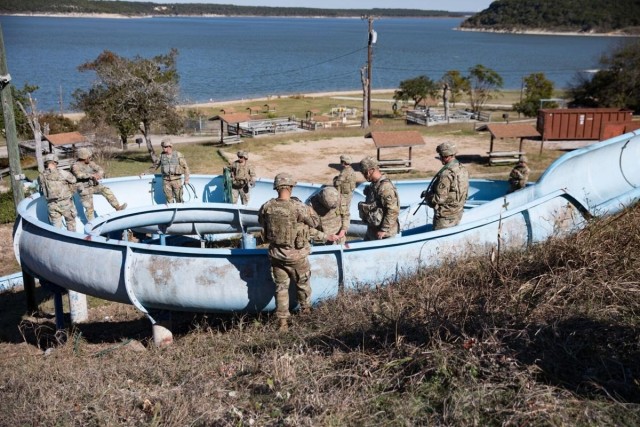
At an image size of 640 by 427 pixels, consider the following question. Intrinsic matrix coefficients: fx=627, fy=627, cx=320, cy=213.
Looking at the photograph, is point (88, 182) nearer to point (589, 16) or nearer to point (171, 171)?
point (171, 171)

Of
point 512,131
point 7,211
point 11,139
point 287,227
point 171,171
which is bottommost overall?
point 7,211

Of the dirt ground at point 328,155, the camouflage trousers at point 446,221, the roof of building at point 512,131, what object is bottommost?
the dirt ground at point 328,155

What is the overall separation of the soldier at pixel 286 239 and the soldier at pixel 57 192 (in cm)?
466

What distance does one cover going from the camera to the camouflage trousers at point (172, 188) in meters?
11.3

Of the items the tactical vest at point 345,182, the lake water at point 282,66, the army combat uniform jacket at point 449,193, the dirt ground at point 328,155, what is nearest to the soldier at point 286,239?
the army combat uniform jacket at point 449,193

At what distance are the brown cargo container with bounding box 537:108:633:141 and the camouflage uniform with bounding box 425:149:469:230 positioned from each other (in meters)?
15.1

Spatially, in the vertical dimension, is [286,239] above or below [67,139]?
above

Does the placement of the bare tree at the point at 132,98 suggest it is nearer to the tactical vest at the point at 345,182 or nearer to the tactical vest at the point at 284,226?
the tactical vest at the point at 345,182

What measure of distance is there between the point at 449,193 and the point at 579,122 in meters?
16.2

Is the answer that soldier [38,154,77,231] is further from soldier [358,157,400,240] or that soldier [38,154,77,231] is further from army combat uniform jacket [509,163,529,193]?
army combat uniform jacket [509,163,529,193]

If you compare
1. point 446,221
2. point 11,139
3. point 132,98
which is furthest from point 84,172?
point 132,98

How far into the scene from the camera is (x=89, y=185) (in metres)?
10.5

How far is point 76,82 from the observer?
229 ft

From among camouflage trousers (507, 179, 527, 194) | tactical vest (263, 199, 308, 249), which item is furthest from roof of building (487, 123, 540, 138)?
tactical vest (263, 199, 308, 249)
